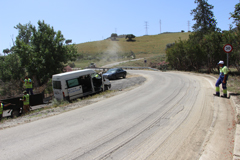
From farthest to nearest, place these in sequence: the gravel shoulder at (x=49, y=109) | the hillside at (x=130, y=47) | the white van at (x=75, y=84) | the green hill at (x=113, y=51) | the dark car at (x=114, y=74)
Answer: the hillside at (x=130, y=47) → the green hill at (x=113, y=51) → the dark car at (x=114, y=74) → the white van at (x=75, y=84) → the gravel shoulder at (x=49, y=109)

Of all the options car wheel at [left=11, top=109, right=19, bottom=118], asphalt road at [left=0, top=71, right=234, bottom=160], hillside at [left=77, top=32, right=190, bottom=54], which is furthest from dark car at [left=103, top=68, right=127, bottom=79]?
hillside at [left=77, top=32, right=190, bottom=54]

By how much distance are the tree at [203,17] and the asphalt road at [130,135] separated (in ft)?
114

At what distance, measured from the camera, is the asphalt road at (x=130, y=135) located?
4.38 metres

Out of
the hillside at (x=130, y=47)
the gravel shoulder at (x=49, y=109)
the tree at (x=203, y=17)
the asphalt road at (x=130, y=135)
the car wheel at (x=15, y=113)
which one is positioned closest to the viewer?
the asphalt road at (x=130, y=135)

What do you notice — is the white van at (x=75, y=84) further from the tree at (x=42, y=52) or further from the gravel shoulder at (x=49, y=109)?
the tree at (x=42, y=52)

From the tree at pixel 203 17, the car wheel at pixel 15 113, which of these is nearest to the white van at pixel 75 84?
the car wheel at pixel 15 113

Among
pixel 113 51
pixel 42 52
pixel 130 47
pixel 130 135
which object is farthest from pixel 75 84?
pixel 130 47

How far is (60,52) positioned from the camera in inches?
862

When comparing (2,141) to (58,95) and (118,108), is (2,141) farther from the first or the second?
(58,95)

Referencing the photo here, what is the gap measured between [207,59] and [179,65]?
6323mm

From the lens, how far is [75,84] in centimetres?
1285

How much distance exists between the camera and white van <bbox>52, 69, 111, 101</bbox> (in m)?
12.3

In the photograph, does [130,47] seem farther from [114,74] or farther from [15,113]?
[15,113]

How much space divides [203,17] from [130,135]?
40.0 m
